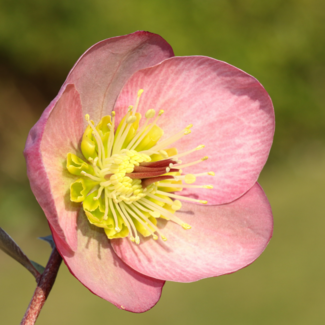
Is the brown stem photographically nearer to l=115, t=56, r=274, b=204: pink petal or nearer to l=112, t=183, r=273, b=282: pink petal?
l=112, t=183, r=273, b=282: pink petal

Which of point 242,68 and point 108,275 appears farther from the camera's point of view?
point 242,68

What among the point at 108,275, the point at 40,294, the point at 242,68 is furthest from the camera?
the point at 242,68

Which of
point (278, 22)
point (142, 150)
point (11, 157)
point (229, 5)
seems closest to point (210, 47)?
point (229, 5)

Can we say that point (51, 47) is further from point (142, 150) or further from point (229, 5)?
point (142, 150)

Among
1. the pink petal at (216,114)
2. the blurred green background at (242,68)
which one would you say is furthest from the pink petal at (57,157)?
the blurred green background at (242,68)

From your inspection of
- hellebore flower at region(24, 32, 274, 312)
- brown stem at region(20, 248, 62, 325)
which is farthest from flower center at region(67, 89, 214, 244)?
brown stem at region(20, 248, 62, 325)

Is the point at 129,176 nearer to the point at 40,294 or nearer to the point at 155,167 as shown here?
the point at 155,167

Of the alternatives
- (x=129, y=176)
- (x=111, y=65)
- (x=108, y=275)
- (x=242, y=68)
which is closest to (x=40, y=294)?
(x=108, y=275)
